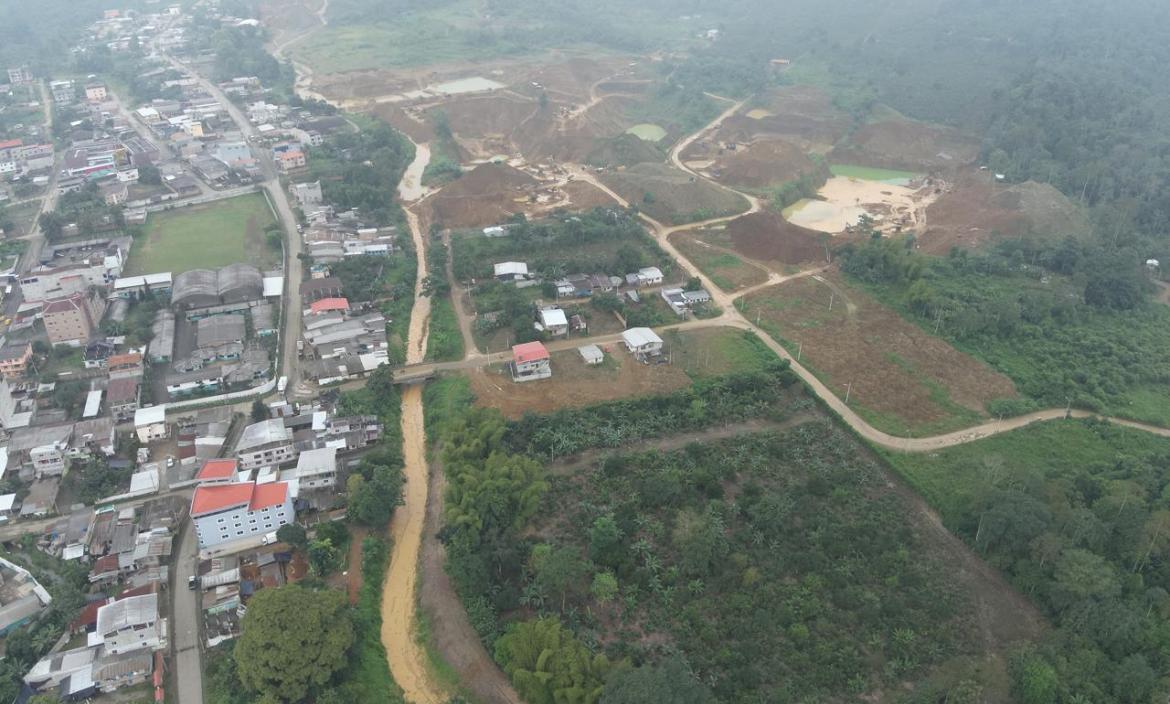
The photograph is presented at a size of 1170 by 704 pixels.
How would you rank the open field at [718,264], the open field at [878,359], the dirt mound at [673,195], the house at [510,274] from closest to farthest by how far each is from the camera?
the open field at [878,359], the house at [510,274], the open field at [718,264], the dirt mound at [673,195]

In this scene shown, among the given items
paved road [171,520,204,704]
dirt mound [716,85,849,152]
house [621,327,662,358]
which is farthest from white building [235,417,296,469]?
dirt mound [716,85,849,152]

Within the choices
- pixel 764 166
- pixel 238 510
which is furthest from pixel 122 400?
pixel 764 166

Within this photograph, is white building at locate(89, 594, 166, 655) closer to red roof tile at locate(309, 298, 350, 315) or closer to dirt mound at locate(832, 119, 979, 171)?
red roof tile at locate(309, 298, 350, 315)

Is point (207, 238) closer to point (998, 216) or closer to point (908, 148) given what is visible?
point (998, 216)

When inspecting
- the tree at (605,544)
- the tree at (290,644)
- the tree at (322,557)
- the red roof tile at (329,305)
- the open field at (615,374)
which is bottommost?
the red roof tile at (329,305)

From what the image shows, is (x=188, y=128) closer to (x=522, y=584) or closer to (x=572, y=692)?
(x=522, y=584)

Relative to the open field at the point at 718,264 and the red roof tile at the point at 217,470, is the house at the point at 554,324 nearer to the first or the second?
the open field at the point at 718,264

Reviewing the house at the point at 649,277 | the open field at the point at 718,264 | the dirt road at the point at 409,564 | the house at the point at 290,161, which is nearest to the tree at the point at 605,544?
the dirt road at the point at 409,564
